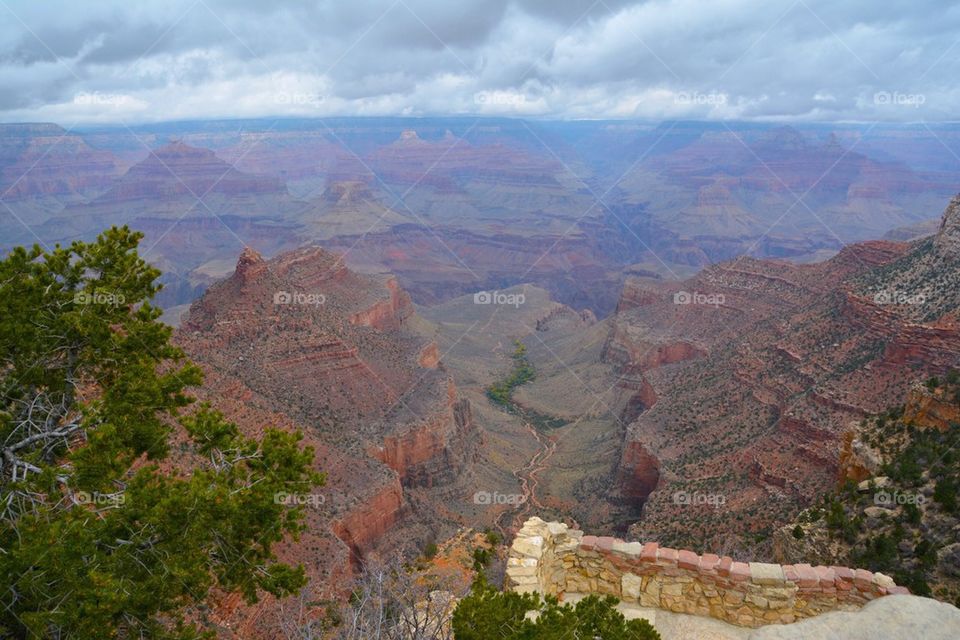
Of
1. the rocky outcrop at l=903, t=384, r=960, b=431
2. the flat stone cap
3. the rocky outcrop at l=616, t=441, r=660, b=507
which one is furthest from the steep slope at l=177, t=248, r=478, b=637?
the rocky outcrop at l=903, t=384, r=960, b=431

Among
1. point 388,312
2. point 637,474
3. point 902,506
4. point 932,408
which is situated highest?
point 388,312

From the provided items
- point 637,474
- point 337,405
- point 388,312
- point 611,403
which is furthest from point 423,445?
point 388,312

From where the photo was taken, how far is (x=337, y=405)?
1852 inches

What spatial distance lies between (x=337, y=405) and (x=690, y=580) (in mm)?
36573

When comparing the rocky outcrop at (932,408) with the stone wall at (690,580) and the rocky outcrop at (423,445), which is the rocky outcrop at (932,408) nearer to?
the stone wall at (690,580)

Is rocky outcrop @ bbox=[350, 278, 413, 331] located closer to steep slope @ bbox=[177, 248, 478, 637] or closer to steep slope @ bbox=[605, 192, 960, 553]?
steep slope @ bbox=[177, 248, 478, 637]

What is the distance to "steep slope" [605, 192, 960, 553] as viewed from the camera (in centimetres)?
3300

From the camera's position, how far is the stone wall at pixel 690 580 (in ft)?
43.3

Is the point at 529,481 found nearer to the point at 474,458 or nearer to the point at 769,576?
the point at 474,458

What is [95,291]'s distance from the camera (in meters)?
13.7

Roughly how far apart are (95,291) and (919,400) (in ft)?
92.3

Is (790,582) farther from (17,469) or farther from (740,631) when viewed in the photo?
(17,469)

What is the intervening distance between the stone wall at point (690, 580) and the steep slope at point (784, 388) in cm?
1450

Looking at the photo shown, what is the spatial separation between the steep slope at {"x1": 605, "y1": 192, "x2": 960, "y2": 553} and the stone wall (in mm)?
14498
